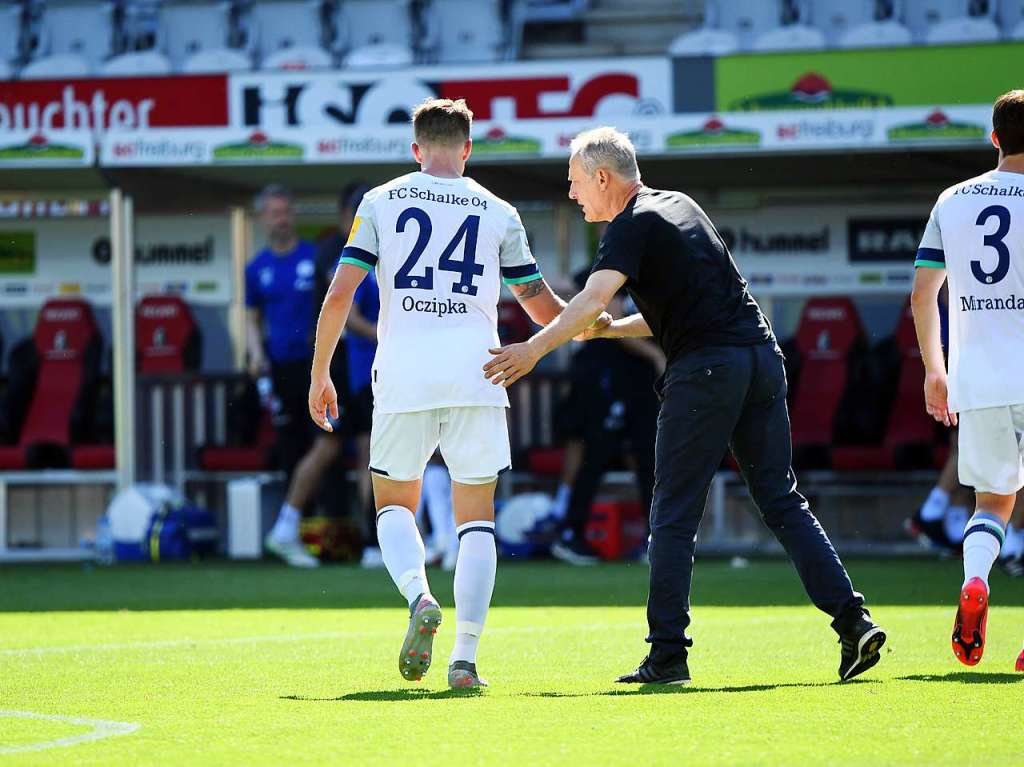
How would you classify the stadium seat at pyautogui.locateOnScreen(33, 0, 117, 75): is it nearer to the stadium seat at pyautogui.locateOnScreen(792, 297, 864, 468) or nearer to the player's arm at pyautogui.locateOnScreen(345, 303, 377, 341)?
the player's arm at pyautogui.locateOnScreen(345, 303, 377, 341)

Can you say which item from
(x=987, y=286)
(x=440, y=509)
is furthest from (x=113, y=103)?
(x=987, y=286)

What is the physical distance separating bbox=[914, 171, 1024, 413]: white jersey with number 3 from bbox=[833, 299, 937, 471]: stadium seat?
686 cm

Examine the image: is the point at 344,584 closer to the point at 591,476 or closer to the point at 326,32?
the point at 591,476

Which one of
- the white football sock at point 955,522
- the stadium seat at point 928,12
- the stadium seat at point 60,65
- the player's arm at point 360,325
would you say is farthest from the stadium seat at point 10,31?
the white football sock at point 955,522

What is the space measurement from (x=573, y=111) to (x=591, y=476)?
2653mm

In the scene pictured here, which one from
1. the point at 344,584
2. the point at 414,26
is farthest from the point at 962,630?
the point at 414,26

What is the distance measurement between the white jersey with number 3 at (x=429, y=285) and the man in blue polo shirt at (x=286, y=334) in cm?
667

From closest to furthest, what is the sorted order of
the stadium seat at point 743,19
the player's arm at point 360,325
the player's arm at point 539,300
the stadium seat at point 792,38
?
the player's arm at point 539,300 → the player's arm at point 360,325 → the stadium seat at point 792,38 → the stadium seat at point 743,19

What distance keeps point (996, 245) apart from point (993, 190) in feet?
0.64

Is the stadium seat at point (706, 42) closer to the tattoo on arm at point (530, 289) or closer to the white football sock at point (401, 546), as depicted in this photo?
the tattoo on arm at point (530, 289)

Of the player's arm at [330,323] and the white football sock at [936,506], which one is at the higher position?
the player's arm at [330,323]

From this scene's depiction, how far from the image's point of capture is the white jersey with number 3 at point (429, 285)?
19.5 ft

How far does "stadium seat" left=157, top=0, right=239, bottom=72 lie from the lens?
19.4 m

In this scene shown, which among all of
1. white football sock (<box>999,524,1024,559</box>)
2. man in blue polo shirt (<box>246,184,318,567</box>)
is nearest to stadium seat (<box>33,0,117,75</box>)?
man in blue polo shirt (<box>246,184,318,567</box>)
